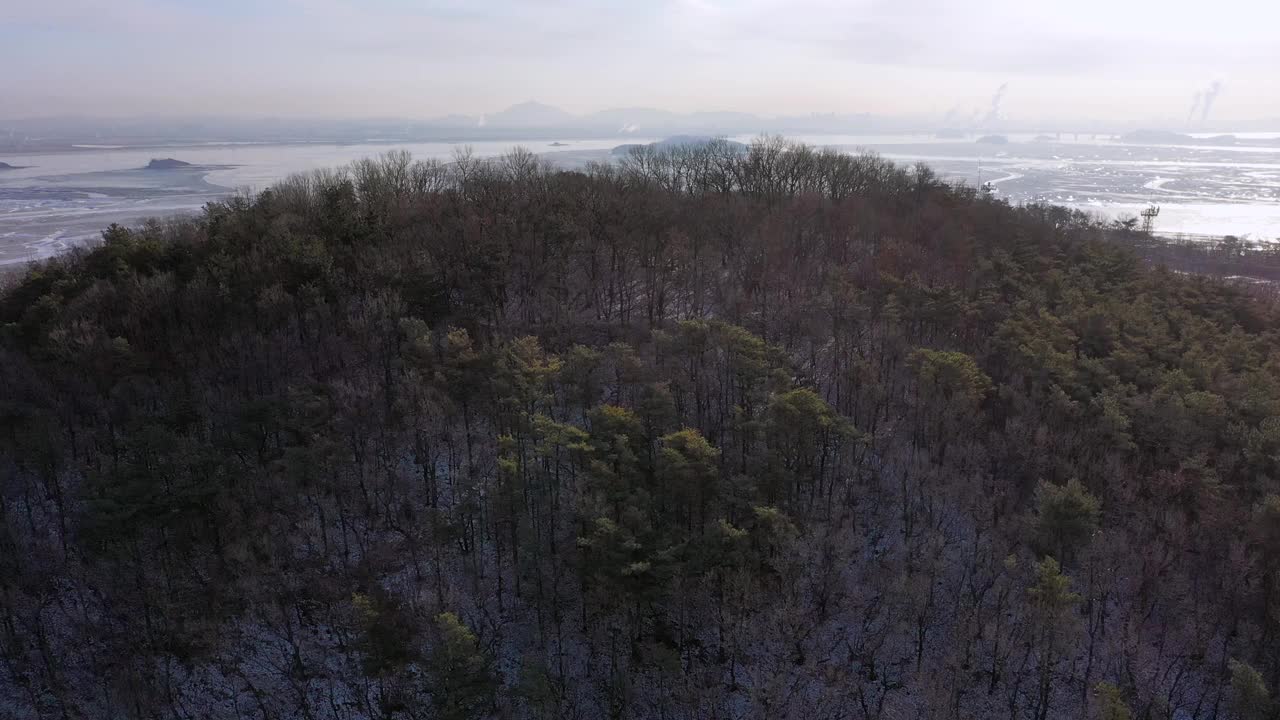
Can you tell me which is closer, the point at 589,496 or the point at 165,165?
the point at 589,496

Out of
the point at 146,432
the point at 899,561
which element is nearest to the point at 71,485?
the point at 146,432

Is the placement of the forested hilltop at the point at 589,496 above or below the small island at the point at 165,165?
below

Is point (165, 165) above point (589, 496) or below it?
above

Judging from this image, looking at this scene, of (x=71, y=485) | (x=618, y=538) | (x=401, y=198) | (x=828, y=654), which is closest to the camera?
(x=618, y=538)

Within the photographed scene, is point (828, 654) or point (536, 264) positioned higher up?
point (536, 264)

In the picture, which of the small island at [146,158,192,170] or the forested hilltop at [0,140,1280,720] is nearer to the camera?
the forested hilltop at [0,140,1280,720]

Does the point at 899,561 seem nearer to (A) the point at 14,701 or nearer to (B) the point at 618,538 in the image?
(B) the point at 618,538

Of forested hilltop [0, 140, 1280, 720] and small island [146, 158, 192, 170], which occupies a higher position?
small island [146, 158, 192, 170]

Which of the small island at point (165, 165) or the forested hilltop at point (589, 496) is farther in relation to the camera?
the small island at point (165, 165)
